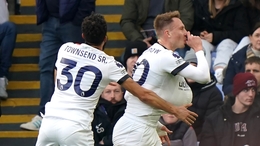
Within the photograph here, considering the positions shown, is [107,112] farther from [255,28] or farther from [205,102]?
[255,28]

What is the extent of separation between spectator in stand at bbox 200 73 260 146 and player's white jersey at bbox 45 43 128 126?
2.02 m

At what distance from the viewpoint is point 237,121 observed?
337 inches

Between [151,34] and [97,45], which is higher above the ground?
[97,45]

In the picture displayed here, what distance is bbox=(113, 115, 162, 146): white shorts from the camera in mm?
6871

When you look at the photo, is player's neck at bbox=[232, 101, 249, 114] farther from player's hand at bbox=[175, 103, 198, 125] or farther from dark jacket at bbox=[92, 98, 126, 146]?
player's hand at bbox=[175, 103, 198, 125]

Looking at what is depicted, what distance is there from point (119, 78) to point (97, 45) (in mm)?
353

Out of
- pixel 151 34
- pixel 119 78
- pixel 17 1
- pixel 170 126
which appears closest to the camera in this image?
pixel 119 78

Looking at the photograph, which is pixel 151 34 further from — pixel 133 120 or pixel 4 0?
pixel 133 120

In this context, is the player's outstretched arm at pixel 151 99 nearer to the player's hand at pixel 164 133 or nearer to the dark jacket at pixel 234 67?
the player's hand at pixel 164 133

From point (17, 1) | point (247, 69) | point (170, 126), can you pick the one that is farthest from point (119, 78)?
point (17, 1)

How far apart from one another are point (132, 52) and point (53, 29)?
100 cm

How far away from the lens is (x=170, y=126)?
8.52m

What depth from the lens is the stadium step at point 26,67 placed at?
390 inches

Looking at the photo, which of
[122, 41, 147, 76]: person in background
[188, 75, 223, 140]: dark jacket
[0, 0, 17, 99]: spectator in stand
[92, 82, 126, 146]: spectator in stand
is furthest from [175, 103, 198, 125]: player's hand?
[0, 0, 17, 99]: spectator in stand
